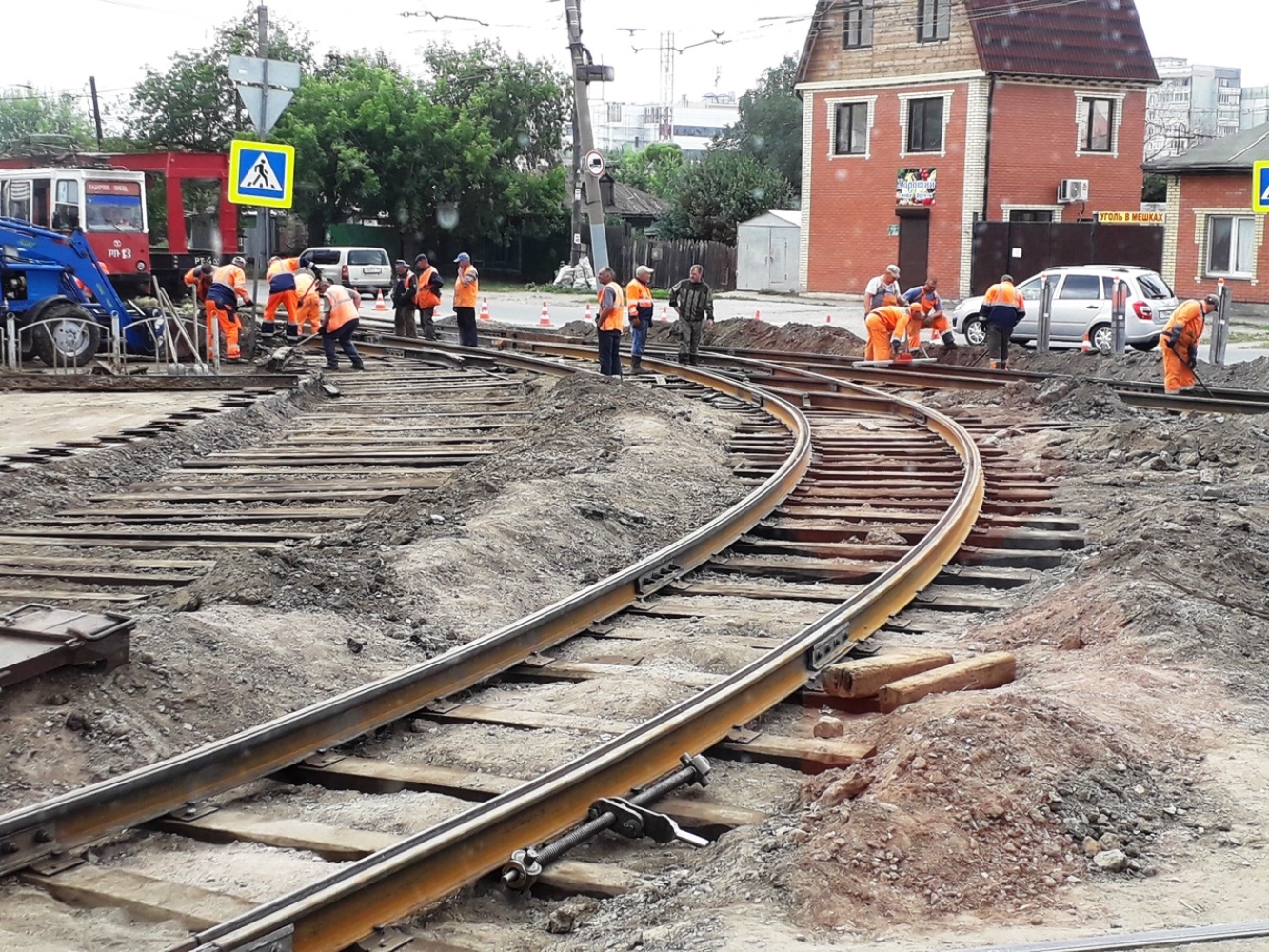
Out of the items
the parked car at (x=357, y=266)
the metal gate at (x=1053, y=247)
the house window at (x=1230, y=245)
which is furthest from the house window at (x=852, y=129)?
the parked car at (x=357, y=266)

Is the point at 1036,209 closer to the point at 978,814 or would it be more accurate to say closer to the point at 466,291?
the point at 466,291

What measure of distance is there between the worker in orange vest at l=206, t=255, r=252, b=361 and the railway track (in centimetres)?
646

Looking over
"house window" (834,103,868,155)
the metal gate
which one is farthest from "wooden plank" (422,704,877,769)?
"house window" (834,103,868,155)

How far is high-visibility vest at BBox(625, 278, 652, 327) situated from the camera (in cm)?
1888

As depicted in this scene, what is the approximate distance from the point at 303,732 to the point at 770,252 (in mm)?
43336

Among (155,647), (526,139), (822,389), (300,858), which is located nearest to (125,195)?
(822,389)

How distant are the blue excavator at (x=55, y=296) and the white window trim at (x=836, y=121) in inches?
1128

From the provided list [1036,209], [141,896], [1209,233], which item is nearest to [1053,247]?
[1209,233]

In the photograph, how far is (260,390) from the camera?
55.4 ft

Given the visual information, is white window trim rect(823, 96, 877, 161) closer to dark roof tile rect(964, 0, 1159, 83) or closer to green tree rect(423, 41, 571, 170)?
dark roof tile rect(964, 0, 1159, 83)

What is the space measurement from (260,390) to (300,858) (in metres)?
12.9

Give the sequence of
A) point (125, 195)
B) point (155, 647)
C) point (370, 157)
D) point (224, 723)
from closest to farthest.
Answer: point (224, 723) < point (155, 647) < point (125, 195) < point (370, 157)

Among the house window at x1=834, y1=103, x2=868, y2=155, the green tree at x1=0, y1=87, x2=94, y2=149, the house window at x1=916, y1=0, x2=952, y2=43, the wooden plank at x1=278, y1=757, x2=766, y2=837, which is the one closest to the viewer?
the wooden plank at x1=278, y1=757, x2=766, y2=837

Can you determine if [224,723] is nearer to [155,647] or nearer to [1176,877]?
[155,647]
